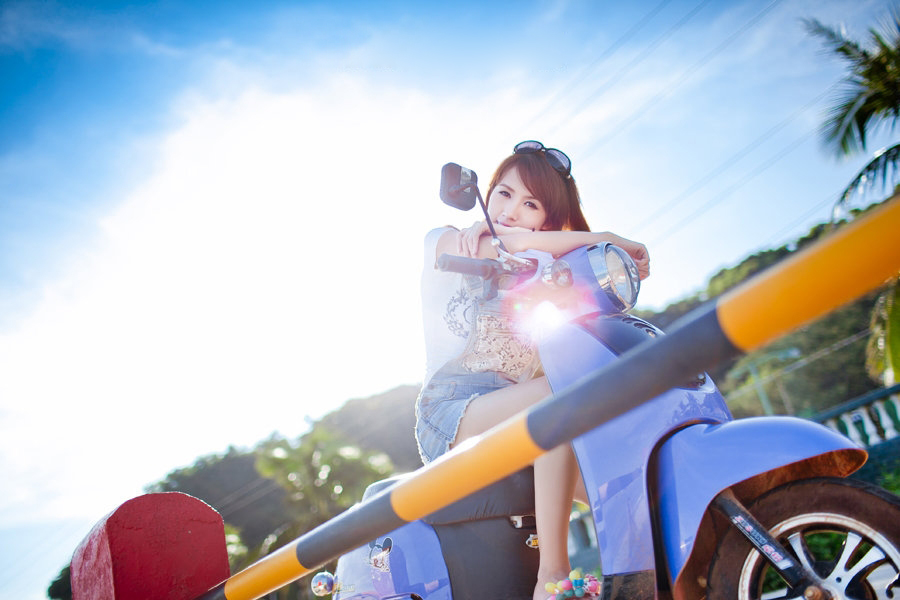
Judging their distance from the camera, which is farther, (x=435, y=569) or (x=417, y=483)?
(x=435, y=569)

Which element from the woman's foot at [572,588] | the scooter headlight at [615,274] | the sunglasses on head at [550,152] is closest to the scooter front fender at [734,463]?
the woman's foot at [572,588]

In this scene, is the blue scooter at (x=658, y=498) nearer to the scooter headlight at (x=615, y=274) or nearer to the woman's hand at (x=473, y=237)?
the scooter headlight at (x=615, y=274)

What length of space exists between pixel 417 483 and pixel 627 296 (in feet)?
2.46

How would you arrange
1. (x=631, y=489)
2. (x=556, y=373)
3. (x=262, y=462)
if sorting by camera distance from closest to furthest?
(x=631, y=489) → (x=556, y=373) → (x=262, y=462)

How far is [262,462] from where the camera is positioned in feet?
46.7

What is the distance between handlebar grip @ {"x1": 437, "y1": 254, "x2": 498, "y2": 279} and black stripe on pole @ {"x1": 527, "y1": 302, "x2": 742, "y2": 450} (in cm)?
48

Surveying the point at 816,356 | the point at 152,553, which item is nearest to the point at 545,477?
the point at 152,553

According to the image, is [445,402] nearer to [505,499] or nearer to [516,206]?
[505,499]

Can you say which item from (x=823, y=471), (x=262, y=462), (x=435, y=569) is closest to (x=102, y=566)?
(x=435, y=569)

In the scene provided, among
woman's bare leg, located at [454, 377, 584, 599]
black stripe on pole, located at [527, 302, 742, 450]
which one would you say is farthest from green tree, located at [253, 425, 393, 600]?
black stripe on pole, located at [527, 302, 742, 450]

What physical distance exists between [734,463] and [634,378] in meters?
0.43

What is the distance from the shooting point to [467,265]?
4.78ft

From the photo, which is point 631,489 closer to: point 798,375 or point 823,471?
point 823,471

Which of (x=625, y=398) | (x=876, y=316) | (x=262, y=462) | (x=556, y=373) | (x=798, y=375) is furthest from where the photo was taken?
(x=798, y=375)
